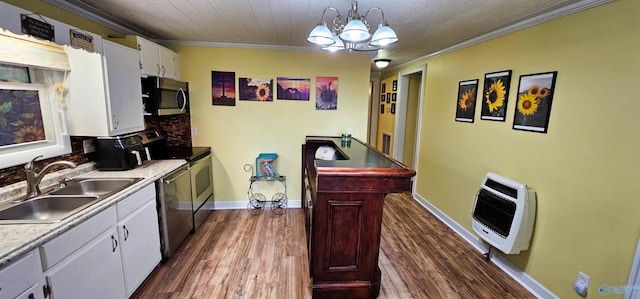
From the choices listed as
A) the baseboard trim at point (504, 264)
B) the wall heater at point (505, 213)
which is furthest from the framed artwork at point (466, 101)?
the baseboard trim at point (504, 264)

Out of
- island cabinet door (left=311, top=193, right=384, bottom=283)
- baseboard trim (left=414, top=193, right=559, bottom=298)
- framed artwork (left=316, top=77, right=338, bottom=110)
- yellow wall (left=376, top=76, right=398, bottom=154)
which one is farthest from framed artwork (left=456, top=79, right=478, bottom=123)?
yellow wall (left=376, top=76, right=398, bottom=154)

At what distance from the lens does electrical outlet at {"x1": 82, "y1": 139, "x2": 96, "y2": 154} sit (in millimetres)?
2216

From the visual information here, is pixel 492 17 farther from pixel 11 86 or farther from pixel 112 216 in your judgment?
pixel 11 86

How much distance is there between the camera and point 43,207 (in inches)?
67.1

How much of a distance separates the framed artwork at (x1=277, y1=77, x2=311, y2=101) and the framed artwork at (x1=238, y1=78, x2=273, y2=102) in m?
0.14

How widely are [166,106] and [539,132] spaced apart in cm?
359

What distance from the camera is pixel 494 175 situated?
8.14 ft

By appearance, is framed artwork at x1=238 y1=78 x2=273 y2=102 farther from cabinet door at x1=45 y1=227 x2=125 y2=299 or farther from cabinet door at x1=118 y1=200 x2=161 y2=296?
cabinet door at x1=45 y1=227 x2=125 y2=299

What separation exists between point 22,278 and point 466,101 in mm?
3754

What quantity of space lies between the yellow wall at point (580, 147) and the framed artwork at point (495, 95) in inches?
2.3

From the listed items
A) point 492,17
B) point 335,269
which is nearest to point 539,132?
point 492,17

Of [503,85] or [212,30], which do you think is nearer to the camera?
[503,85]

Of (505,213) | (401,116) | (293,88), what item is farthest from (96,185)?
(401,116)

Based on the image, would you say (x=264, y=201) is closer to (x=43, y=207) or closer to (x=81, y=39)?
(x=43, y=207)
